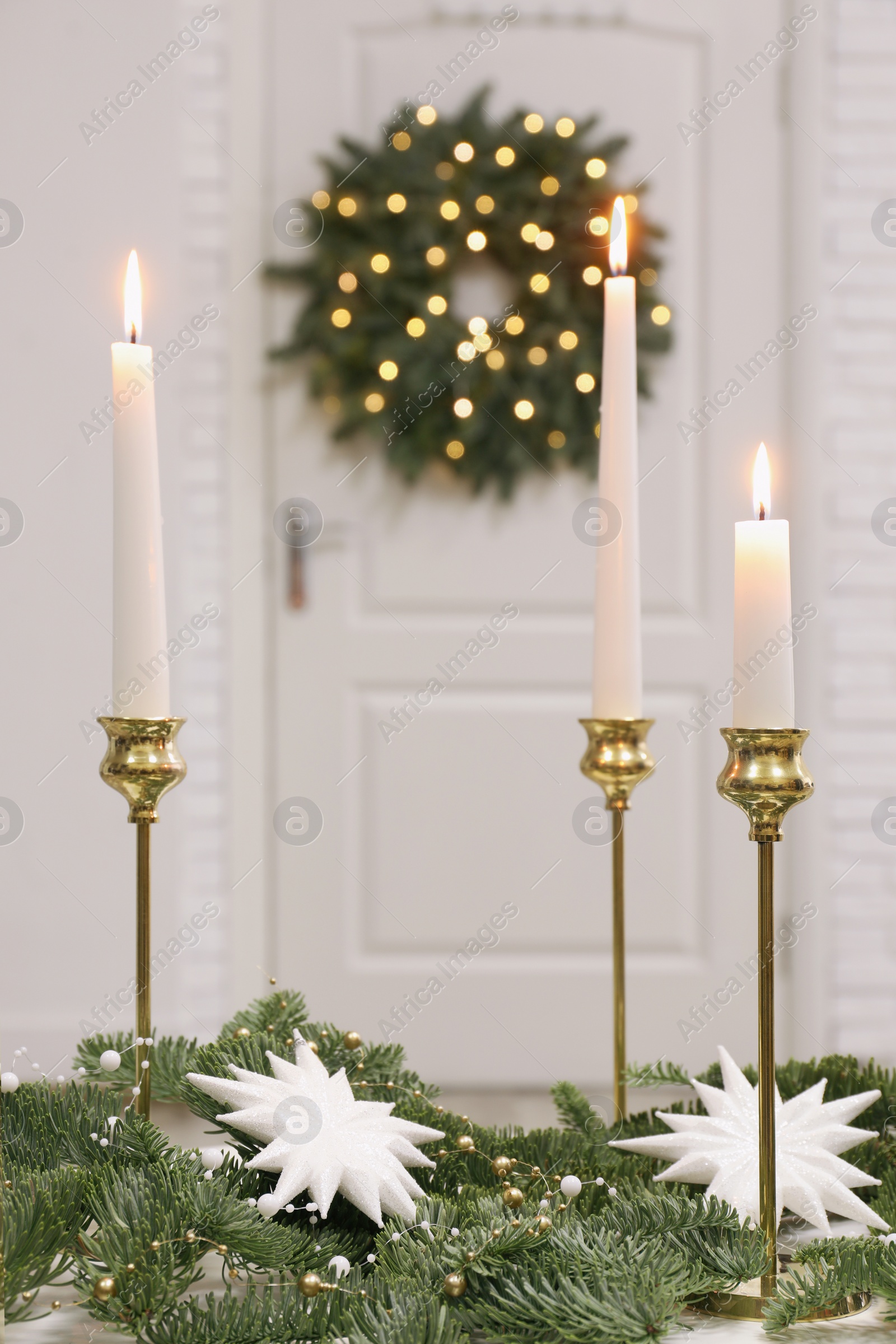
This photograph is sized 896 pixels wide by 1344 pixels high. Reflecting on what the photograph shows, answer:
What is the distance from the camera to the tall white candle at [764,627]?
0.47 m

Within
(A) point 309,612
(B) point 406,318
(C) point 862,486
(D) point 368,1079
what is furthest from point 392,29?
(D) point 368,1079

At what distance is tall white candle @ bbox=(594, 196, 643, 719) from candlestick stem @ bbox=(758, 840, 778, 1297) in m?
0.18

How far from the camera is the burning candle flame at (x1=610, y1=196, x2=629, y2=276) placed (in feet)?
2.16

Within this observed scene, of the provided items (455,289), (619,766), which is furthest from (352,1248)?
(455,289)

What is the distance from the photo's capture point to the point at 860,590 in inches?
89.3

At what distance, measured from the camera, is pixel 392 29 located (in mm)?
2213

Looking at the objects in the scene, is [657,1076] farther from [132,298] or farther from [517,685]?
[517,685]

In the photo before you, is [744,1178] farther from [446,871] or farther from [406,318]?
[406,318]

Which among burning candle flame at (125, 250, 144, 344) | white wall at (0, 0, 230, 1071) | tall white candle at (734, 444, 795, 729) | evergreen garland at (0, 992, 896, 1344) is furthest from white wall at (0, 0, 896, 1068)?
tall white candle at (734, 444, 795, 729)

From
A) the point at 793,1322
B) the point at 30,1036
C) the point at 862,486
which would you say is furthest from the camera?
the point at 862,486

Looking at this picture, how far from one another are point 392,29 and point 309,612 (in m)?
1.13

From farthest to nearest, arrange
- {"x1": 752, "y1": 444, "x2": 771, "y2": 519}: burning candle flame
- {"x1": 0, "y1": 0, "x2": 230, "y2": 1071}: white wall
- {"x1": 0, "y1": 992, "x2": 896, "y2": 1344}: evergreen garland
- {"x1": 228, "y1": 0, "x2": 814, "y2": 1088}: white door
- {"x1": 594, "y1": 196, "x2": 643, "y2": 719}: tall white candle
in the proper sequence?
{"x1": 228, "y1": 0, "x2": 814, "y2": 1088}: white door < {"x1": 0, "y1": 0, "x2": 230, "y2": 1071}: white wall < {"x1": 594, "y1": 196, "x2": 643, "y2": 719}: tall white candle < {"x1": 752, "y1": 444, "x2": 771, "y2": 519}: burning candle flame < {"x1": 0, "y1": 992, "x2": 896, "y2": 1344}: evergreen garland

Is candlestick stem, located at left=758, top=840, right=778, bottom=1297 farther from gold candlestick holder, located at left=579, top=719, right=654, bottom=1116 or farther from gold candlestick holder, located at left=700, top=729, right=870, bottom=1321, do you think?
gold candlestick holder, located at left=579, top=719, right=654, bottom=1116

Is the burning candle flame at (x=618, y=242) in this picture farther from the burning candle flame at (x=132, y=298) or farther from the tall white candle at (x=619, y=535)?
the burning candle flame at (x=132, y=298)
